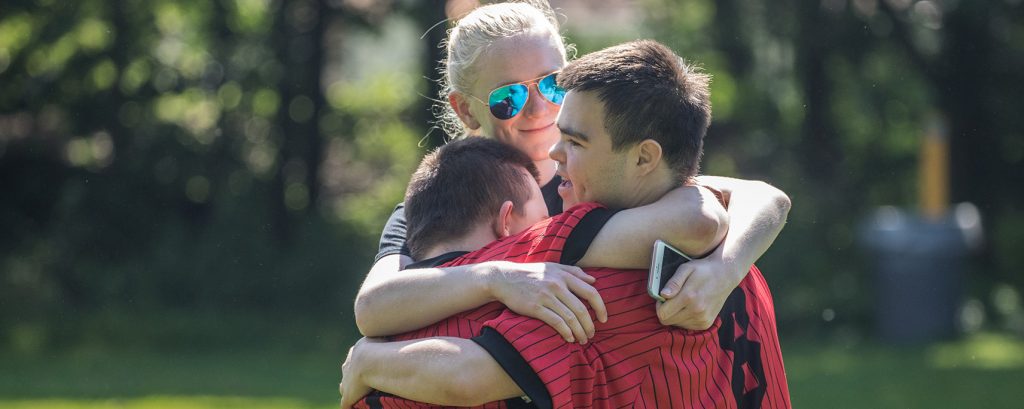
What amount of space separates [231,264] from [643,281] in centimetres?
957

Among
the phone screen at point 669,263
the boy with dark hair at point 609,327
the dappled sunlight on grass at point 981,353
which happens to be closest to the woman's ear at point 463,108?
the boy with dark hair at point 609,327

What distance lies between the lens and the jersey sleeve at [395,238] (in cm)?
257

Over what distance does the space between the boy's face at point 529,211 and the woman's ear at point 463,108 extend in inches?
29.9

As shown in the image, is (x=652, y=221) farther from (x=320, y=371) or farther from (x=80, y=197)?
(x=80, y=197)

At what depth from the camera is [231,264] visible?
11.3m

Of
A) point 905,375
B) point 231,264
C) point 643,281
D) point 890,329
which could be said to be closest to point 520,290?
point 643,281

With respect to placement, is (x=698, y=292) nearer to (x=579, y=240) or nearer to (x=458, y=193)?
(x=579, y=240)

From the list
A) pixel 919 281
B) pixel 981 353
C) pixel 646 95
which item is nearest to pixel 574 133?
pixel 646 95

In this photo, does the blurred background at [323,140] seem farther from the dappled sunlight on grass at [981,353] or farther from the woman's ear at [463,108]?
the woman's ear at [463,108]

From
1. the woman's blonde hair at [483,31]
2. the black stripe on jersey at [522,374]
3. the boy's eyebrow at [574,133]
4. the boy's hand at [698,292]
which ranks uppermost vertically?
the woman's blonde hair at [483,31]

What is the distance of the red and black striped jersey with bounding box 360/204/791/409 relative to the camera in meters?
2.03

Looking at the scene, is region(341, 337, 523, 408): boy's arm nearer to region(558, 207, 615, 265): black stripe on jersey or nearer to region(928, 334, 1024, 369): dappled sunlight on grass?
region(558, 207, 615, 265): black stripe on jersey

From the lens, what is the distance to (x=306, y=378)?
909 cm

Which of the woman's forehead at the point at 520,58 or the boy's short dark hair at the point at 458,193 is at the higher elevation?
the woman's forehead at the point at 520,58
